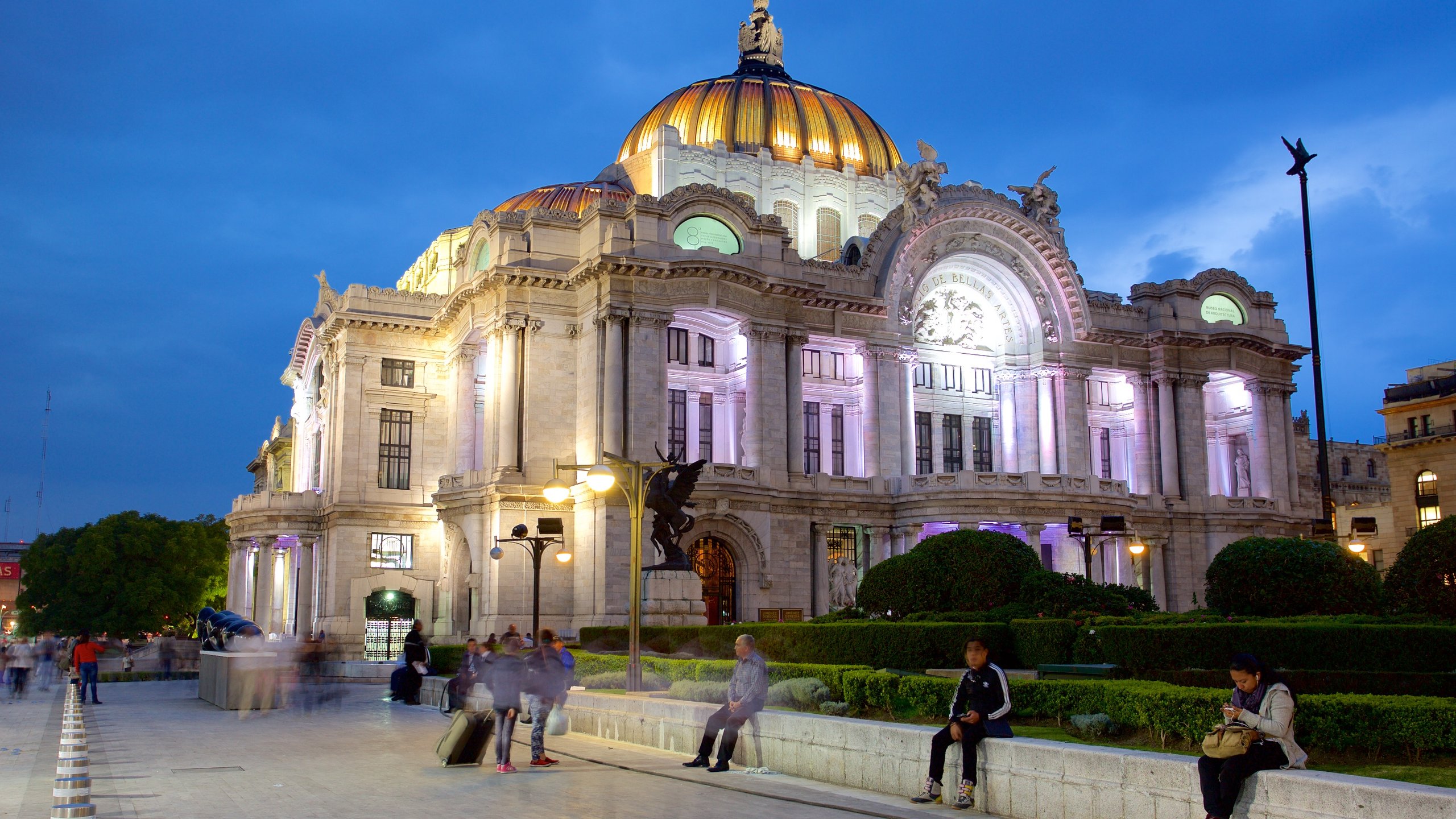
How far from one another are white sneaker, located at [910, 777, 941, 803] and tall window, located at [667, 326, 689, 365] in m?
37.2

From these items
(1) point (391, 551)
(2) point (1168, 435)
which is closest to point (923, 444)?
(2) point (1168, 435)

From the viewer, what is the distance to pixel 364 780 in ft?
51.3

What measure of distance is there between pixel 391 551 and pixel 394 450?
4.40m

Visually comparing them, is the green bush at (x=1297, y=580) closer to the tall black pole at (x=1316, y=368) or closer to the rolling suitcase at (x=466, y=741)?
the tall black pole at (x=1316, y=368)

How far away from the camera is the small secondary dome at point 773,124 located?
63.2 metres

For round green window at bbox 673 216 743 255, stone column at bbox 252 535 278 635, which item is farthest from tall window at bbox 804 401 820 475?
stone column at bbox 252 535 278 635

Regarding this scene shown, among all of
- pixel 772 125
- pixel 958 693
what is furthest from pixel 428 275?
pixel 958 693

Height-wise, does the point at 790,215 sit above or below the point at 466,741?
above

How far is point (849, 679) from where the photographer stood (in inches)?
705

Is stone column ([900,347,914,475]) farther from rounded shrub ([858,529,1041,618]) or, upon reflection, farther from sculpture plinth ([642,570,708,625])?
rounded shrub ([858,529,1041,618])

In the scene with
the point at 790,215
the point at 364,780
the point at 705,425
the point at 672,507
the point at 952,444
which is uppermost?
the point at 790,215

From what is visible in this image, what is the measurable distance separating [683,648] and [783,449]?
53.7ft

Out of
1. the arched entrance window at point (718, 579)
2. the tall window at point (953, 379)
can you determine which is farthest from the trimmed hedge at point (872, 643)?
the tall window at point (953, 379)

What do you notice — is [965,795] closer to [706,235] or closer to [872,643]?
[872,643]
